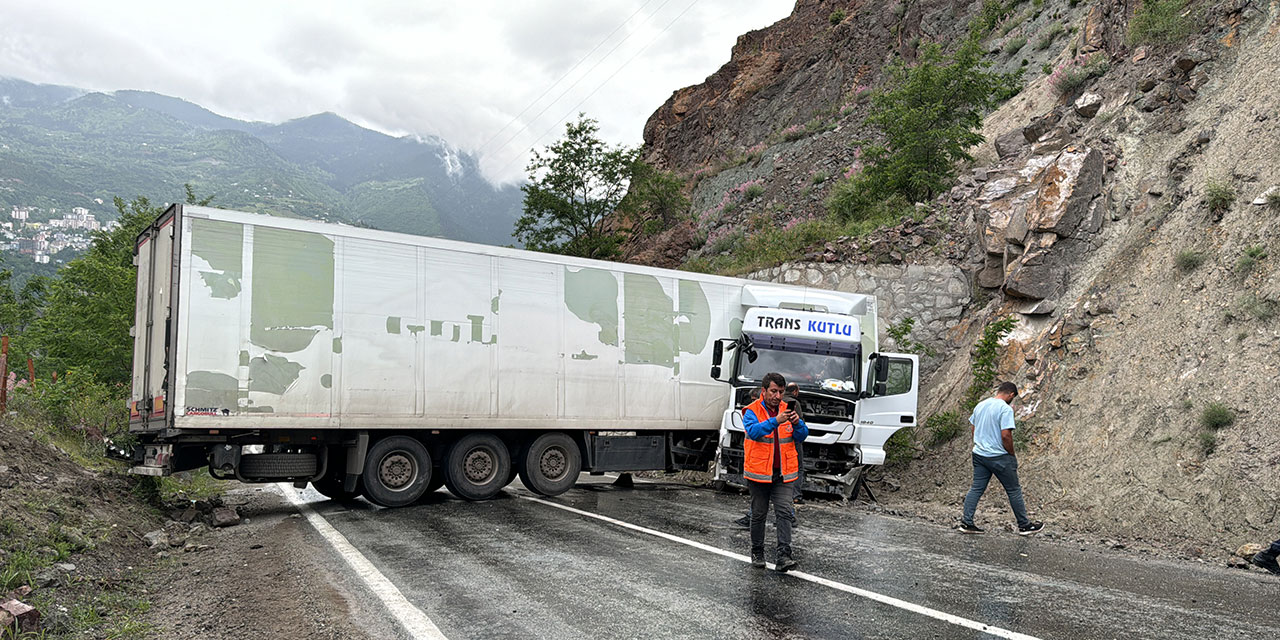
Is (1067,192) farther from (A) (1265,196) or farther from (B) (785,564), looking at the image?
(B) (785,564)

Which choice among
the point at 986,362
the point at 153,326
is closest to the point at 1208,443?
the point at 986,362

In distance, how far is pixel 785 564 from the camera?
255 inches

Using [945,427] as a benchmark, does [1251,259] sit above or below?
above

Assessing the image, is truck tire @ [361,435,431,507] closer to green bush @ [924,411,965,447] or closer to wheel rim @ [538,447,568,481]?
wheel rim @ [538,447,568,481]

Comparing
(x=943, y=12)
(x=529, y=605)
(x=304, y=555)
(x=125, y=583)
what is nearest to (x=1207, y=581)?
→ (x=529, y=605)

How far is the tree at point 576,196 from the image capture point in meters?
34.0

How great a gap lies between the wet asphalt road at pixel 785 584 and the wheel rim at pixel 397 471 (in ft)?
3.63

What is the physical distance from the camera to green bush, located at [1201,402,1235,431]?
9367 millimetres

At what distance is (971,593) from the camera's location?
578 centimetres

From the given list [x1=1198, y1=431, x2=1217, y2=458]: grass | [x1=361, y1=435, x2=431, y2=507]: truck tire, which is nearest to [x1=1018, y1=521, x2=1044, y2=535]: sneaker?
[x1=1198, y1=431, x2=1217, y2=458]: grass

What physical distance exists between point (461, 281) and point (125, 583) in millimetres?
5867

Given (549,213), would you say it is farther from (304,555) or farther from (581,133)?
(304,555)

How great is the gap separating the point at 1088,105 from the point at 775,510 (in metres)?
15.2

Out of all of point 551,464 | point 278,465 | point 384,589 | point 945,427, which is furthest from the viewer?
point 945,427
